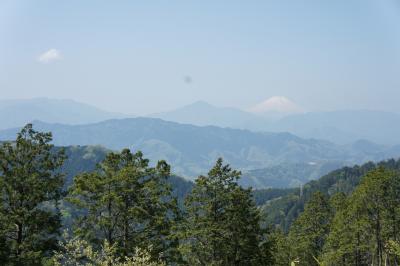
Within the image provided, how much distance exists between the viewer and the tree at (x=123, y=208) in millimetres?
30719

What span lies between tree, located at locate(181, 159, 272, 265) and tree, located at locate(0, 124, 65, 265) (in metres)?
9.85

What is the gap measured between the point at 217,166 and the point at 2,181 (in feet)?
48.9

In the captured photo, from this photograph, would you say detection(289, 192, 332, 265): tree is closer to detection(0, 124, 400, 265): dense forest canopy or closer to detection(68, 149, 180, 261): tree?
detection(0, 124, 400, 265): dense forest canopy

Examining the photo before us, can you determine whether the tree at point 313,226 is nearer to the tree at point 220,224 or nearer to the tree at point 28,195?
the tree at point 220,224

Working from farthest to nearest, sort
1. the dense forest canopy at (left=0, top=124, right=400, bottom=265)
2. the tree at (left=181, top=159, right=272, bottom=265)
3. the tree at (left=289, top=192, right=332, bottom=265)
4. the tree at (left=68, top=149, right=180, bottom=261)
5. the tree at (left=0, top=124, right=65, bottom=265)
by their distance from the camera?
1. the tree at (left=289, top=192, right=332, bottom=265)
2. the tree at (left=181, top=159, right=272, bottom=265)
3. the tree at (left=68, top=149, right=180, bottom=261)
4. the dense forest canopy at (left=0, top=124, right=400, bottom=265)
5. the tree at (left=0, top=124, right=65, bottom=265)

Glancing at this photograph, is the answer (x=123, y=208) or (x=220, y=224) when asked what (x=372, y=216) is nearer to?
(x=220, y=224)

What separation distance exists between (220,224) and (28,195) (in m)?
13.6

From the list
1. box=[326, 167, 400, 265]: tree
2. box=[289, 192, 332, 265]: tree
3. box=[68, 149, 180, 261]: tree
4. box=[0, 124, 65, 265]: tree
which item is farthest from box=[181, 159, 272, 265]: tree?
box=[289, 192, 332, 265]: tree

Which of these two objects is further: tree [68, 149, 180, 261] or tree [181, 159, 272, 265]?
tree [181, 159, 272, 265]

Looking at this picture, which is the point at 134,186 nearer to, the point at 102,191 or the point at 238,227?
the point at 102,191

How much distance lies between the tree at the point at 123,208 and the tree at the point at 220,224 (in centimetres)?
165

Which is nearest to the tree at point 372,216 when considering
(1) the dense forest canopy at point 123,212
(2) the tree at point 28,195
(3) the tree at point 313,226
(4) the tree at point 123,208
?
(3) the tree at point 313,226

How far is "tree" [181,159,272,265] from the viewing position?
104 ft

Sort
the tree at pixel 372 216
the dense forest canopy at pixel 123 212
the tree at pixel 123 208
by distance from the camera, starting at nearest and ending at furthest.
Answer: the dense forest canopy at pixel 123 212 → the tree at pixel 123 208 → the tree at pixel 372 216
